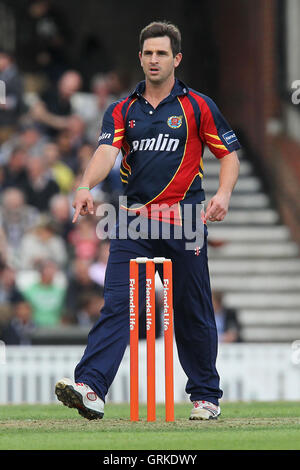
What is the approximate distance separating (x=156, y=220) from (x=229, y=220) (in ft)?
33.4

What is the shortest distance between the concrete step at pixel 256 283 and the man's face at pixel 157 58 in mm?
9277

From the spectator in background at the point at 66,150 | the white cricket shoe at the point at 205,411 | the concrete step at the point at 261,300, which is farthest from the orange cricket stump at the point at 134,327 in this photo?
the spectator in background at the point at 66,150

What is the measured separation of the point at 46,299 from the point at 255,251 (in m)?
3.71

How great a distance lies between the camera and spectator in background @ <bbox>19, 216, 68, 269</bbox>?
15.8 m

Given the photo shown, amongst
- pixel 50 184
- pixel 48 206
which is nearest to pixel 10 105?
pixel 50 184

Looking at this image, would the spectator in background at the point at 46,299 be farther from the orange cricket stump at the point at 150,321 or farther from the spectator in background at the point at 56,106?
the orange cricket stump at the point at 150,321

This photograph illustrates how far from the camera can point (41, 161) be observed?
16.7m

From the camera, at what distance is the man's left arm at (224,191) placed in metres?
7.96

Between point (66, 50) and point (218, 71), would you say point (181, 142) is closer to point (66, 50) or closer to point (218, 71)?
point (66, 50)

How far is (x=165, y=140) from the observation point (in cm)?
819

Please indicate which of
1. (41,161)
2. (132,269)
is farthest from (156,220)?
(41,161)

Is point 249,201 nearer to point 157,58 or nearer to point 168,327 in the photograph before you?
point 157,58
